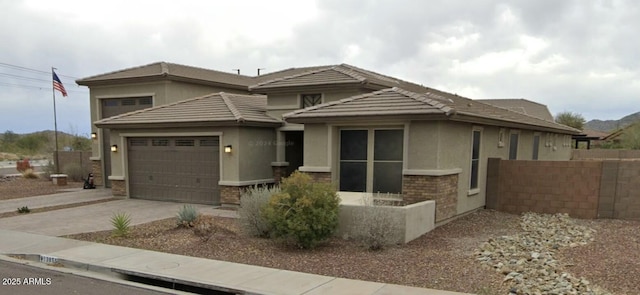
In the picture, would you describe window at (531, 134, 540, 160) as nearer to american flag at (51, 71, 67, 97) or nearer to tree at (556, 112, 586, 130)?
american flag at (51, 71, 67, 97)

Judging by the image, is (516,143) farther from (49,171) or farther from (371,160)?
(49,171)

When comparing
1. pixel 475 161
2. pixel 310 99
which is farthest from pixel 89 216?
pixel 475 161

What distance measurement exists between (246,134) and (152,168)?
14.8 feet

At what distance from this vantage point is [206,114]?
1461 centimetres

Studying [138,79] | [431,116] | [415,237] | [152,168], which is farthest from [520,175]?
[138,79]

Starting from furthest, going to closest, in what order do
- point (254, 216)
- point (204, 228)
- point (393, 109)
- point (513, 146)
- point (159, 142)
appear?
point (159, 142), point (513, 146), point (393, 109), point (204, 228), point (254, 216)

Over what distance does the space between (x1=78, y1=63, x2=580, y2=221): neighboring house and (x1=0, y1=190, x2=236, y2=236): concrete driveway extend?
1030 millimetres

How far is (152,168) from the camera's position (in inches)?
627

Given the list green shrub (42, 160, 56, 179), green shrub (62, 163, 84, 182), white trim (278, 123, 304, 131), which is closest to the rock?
white trim (278, 123, 304, 131)

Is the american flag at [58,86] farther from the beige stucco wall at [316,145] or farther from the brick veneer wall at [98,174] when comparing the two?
the beige stucco wall at [316,145]

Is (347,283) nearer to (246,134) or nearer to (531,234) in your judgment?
(531,234)

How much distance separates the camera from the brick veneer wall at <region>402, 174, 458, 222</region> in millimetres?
10484

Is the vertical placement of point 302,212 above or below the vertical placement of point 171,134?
below

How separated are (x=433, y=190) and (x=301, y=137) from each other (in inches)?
288
